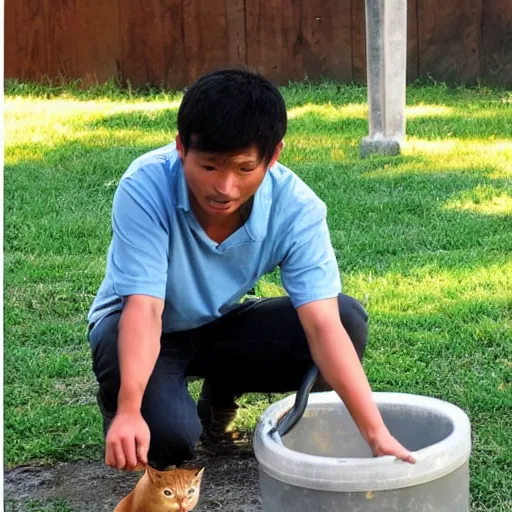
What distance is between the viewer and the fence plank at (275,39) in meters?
8.27

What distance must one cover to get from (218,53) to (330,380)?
20.8 feet

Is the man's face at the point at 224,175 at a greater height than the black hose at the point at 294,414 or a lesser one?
greater

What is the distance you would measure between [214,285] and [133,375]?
1.42ft

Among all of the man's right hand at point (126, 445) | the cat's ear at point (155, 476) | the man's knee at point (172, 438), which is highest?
the man's right hand at point (126, 445)

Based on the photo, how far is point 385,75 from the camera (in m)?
6.17

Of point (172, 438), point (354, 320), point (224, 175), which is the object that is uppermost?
point (224, 175)

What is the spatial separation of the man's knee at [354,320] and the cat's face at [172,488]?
0.62m

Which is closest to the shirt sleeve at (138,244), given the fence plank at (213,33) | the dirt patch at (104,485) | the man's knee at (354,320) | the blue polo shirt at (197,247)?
the blue polo shirt at (197,247)

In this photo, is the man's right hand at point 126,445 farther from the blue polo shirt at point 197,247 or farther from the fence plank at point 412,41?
the fence plank at point 412,41

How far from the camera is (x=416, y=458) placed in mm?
2008

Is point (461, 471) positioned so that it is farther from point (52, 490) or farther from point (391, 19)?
point (391, 19)

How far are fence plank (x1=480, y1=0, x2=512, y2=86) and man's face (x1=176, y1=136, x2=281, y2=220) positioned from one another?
250 inches

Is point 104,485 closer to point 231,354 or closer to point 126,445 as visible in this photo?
point 231,354

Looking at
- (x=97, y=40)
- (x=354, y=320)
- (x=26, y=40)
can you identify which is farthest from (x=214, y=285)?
(x=26, y=40)
